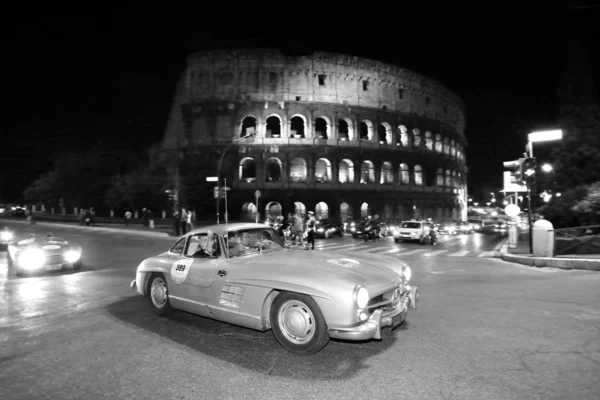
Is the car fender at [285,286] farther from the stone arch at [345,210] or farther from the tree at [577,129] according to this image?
the stone arch at [345,210]

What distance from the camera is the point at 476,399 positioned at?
11.2 feet

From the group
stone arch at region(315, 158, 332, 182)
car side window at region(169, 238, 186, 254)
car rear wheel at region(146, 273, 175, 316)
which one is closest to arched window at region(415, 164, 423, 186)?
stone arch at region(315, 158, 332, 182)

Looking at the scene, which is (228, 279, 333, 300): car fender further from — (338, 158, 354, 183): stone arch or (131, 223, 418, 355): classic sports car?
(338, 158, 354, 183): stone arch

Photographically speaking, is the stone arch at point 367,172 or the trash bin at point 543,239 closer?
the trash bin at point 543,239

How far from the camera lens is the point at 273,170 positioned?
167ft

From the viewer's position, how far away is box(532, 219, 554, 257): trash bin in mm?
12633

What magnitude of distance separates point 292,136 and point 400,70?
19.4 metres

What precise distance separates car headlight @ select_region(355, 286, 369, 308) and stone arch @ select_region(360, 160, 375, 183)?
4783 centimetres

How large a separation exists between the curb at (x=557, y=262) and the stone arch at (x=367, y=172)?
38.9 metres

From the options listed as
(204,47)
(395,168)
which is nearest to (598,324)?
(395,168)

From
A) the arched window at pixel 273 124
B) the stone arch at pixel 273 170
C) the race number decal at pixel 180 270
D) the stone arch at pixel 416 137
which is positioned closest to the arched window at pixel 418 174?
the stone arch at pixel 416 137

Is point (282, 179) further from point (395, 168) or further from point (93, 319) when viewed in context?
point (93, 319)

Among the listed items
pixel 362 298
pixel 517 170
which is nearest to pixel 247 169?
pixel 517 170

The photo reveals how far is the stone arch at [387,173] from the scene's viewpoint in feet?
175
